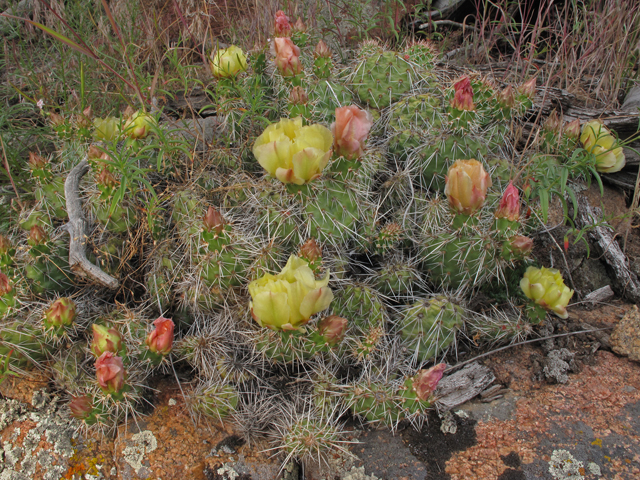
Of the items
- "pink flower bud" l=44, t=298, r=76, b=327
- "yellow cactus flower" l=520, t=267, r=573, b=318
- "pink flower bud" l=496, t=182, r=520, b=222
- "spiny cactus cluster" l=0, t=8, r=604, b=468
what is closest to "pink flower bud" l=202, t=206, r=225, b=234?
"spiny cactus cluster" l=0, t=8, r=604, b=468

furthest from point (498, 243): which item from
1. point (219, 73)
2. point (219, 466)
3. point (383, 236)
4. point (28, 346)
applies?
point (28, 346)

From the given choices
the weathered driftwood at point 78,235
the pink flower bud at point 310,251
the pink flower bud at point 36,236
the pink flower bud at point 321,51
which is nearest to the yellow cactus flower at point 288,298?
the pink flower bud at point 310,251

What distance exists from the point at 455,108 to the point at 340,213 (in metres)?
0.77

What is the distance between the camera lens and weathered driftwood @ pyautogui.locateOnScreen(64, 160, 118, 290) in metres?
1.90

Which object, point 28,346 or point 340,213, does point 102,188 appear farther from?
point 340,213

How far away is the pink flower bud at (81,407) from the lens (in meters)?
1.54

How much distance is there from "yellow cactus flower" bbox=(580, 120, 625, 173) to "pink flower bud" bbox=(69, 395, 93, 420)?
244 centimetres

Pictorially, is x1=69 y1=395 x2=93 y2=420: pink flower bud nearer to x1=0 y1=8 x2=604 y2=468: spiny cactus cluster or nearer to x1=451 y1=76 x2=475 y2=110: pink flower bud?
x1=0 y1=8 x2=604 y2=468: spiny cactus cluster

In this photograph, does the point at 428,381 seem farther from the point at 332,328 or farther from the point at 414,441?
the point at 332,328

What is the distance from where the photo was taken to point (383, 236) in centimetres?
197

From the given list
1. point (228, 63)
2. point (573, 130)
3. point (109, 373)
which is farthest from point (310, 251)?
point (573, 130)

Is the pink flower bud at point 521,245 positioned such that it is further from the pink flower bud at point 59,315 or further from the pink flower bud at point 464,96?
the pink flower bud at point 59,315

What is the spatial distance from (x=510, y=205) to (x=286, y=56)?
121cm

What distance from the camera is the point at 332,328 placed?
1.60 metres
